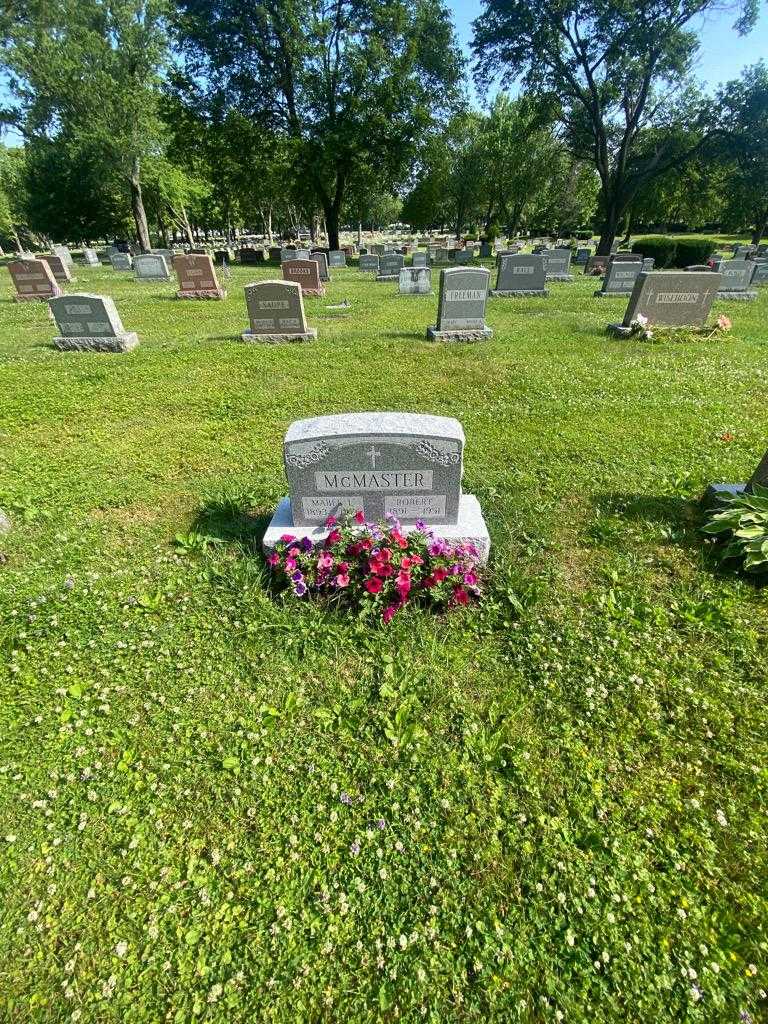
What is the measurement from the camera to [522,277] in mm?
16203

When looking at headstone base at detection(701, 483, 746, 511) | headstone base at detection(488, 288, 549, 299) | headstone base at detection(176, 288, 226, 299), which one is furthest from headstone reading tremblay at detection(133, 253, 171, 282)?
headstone base at detection(701, 483, 746, 511)

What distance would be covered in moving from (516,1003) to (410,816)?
A: 71 centimetres

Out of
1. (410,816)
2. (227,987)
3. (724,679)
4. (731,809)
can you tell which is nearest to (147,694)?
(227,987)

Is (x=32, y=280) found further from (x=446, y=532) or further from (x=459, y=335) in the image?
(x=446, y=532)

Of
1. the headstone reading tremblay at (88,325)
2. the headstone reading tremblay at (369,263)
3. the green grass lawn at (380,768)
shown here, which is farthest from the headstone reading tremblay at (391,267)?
the green grass lawn at (380,768)

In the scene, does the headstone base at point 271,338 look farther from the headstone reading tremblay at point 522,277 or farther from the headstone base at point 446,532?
the headstone reading tremblay at point 522,277

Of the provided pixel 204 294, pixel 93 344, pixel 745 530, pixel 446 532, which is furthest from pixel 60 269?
pixel 745 530

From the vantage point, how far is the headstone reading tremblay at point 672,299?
1005cm

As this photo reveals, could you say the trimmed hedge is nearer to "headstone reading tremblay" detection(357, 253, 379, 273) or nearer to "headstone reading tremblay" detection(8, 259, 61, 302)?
"headstone reading tremblay" detection(357, 253, 379, 273)

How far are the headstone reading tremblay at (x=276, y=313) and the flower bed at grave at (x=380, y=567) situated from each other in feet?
27.2

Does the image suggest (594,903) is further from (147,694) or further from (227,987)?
(147,694)

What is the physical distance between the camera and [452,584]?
10.9 ft

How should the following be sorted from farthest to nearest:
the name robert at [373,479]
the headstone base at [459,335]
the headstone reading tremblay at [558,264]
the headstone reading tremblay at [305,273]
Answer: the headstone reading tremblay at [558,264] < the headstone reading tremblay at [305,273] < the headstone base at [459,335] < the name robert at [373,479]

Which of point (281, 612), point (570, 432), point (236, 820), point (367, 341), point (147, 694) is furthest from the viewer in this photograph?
point (367, 341)
